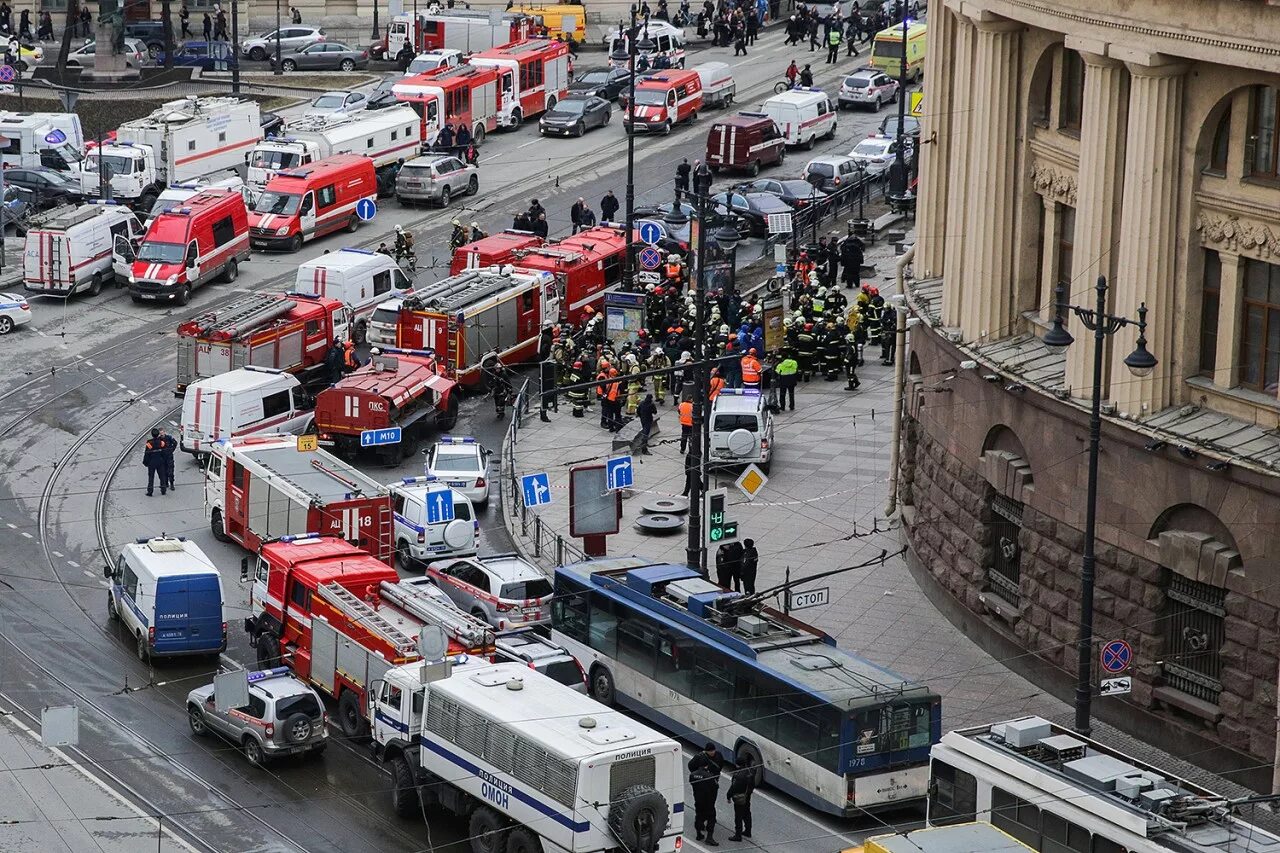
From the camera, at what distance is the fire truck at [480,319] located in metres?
61.7

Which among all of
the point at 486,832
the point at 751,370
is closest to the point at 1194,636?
the point at 486,832

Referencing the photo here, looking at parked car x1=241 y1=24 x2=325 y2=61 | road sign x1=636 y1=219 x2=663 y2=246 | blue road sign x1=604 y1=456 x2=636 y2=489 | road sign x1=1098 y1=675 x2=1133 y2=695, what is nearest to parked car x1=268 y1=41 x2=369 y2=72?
parked car x1=241 y1=24 x2=325 y2=61

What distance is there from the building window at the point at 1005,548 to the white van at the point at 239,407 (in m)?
18.9

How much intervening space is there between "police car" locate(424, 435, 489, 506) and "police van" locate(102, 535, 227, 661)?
913 centimetres

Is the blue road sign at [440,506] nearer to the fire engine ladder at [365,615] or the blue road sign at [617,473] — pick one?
the blue road sign at [617,473]

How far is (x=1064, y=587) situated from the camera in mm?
43094

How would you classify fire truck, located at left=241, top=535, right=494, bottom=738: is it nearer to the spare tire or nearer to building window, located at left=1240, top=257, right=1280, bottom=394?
the spare tire

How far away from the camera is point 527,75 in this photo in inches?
3593

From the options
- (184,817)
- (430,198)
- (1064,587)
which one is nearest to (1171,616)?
(1064,587)

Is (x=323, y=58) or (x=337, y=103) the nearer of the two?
(x=337, y=103)

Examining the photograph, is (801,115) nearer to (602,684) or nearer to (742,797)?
(602,684)

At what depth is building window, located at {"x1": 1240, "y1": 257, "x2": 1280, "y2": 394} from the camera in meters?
39.8

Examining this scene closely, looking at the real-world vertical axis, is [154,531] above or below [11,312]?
below

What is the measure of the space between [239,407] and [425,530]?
784 centimetres
